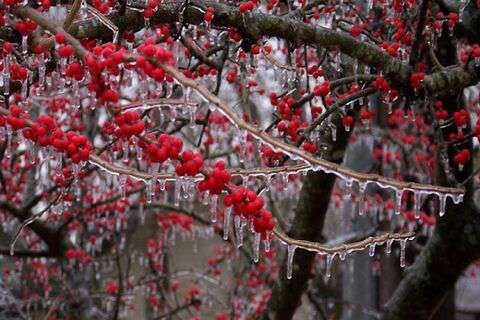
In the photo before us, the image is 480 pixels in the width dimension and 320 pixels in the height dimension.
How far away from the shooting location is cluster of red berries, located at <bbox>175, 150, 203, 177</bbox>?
1.73 metres

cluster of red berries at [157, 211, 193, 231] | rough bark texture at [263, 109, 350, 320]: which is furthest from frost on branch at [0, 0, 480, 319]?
cluster of red berries at [157, 211, 193, 231]

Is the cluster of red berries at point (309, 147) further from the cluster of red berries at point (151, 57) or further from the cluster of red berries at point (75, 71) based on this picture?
the cluster of red berries at point (151, 57)

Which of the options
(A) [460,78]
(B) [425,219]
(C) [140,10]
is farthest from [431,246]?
(C) [140,10]

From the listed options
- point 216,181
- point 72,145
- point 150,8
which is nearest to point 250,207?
point 216,181

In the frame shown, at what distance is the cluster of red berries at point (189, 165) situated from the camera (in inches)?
68.2

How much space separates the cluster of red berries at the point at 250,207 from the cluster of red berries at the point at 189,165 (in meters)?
0.13

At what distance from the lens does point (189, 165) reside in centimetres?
173

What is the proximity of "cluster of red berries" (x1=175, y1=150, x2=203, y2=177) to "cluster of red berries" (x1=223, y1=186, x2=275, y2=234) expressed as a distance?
0.13 m

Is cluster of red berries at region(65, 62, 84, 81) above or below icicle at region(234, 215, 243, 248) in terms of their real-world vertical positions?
above

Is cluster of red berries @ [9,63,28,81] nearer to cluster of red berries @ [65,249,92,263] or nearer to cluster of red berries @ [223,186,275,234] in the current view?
cluster of red berries @ [223,186,275,234]

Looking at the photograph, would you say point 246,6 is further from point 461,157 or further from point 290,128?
point 461,157

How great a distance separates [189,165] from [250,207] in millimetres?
209

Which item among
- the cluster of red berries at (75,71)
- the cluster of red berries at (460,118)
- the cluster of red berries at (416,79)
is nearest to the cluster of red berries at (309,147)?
the cluster of red berries at (416,79)

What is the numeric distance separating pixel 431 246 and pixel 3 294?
3846mm
